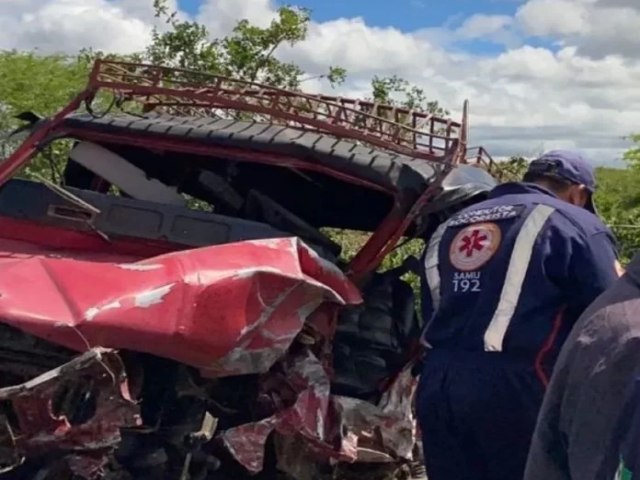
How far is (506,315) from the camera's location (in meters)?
3.95

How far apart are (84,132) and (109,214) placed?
2.23ft

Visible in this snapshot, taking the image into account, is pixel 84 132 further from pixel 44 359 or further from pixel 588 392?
pixel 588 392

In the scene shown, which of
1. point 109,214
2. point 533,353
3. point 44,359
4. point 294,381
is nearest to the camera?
point 533,353

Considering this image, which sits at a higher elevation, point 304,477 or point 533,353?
point 533,353

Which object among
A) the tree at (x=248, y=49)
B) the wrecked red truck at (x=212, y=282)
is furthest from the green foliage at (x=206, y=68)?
the wrecked red truck at (x=212, y=282)

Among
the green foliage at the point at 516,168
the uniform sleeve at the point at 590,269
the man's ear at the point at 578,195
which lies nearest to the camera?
the uniform sleeve at the point at 590,269

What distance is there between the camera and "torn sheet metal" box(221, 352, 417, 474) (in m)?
4.91

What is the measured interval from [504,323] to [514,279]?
0.45 feet

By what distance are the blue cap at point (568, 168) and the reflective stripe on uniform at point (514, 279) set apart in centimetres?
27

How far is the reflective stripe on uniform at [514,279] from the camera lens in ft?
12.9

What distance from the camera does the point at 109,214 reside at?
537cm

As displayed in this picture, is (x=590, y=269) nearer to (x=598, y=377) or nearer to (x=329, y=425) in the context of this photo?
(x=329, y=425)

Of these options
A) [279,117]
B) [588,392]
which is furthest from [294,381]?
[588,392]

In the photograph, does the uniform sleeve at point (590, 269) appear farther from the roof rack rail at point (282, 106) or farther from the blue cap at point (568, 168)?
the roof rack rail at point (282, 106)
